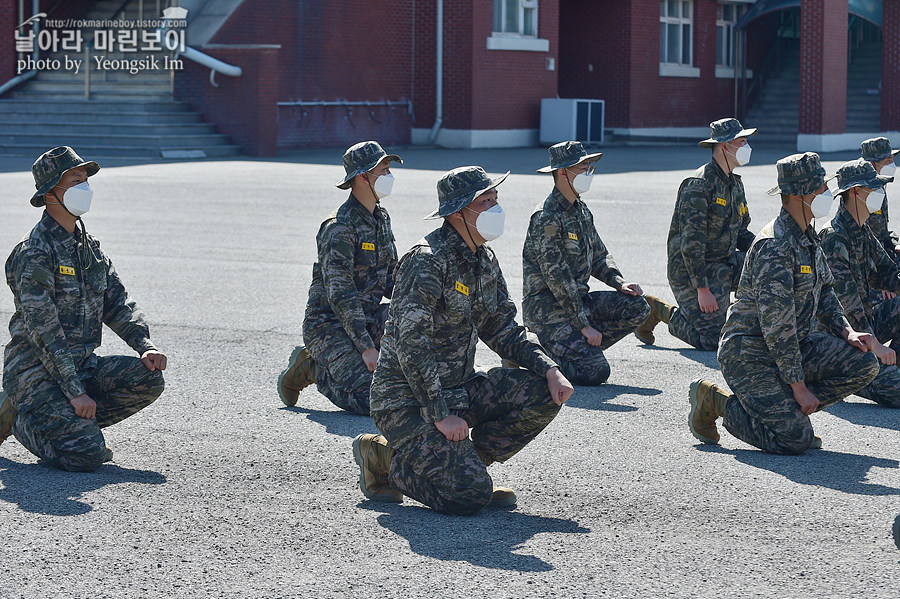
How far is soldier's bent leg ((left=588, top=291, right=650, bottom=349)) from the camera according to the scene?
10117 millimetres

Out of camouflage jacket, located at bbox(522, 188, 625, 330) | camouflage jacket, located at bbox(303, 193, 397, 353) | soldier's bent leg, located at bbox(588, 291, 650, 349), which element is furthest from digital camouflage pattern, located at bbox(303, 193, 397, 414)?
soldier's bent leg, located at bbox(588, 291, 650, 349)

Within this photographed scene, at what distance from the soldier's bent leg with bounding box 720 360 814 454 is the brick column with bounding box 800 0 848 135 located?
29.2 meters

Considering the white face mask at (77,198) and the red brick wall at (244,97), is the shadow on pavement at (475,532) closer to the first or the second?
the white face mask at (77,198)

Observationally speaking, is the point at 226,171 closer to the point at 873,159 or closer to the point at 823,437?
the point at 873,159

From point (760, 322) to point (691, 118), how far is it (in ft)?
111

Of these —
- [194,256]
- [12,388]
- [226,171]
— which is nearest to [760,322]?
[12,388]

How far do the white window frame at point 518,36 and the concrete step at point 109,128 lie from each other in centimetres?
779

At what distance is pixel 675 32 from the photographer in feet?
130

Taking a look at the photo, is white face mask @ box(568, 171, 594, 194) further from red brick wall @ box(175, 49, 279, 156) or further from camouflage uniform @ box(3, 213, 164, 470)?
red brick wall @ box(175, 49, 279, 156)

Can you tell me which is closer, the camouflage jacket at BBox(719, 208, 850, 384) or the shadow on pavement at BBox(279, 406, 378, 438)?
the camouflage jacket at BBox(719, 208, 850, 384)

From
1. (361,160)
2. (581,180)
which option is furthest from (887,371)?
(361,160)

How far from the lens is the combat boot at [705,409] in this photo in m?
7.72

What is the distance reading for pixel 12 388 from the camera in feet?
23.8

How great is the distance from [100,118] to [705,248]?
23.2 metres
